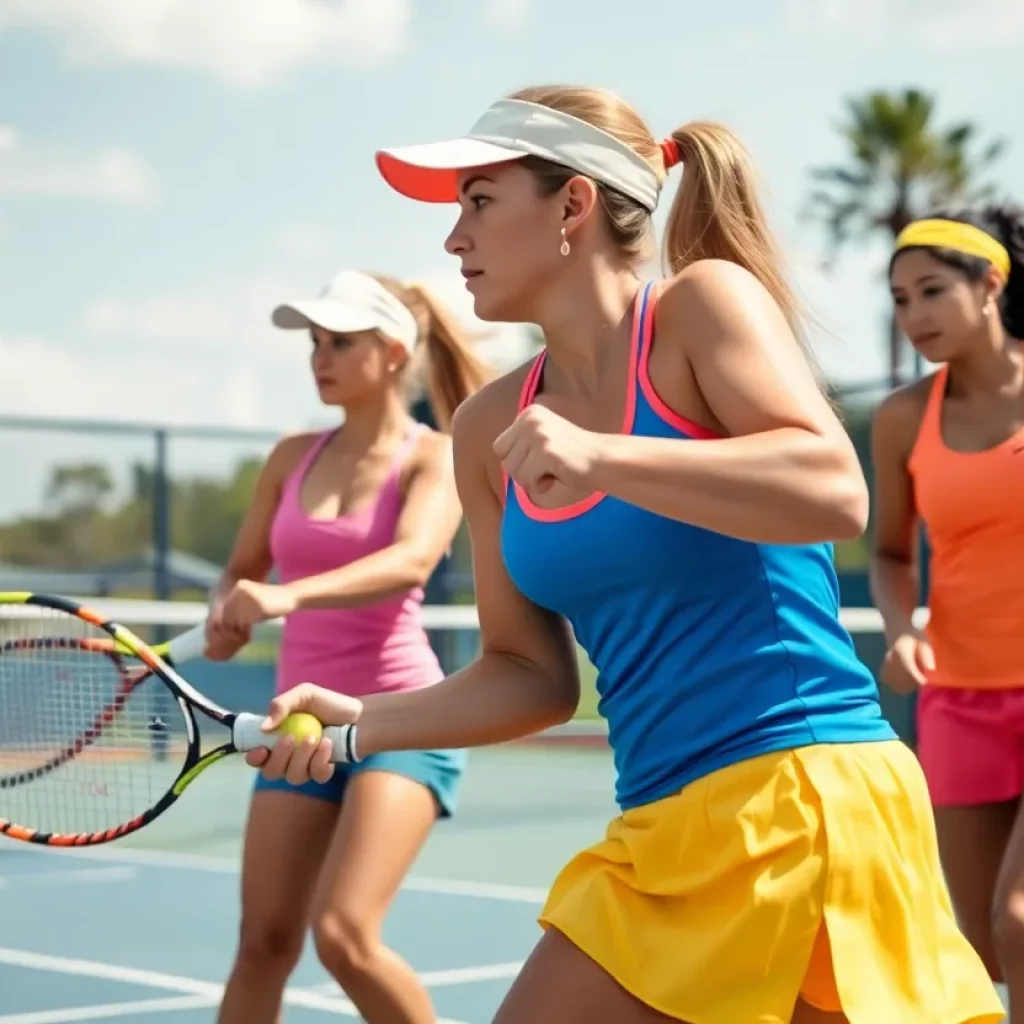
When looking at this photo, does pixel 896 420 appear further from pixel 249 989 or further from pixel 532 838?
pixel 532 838

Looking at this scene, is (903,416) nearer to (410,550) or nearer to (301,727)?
(410,550)

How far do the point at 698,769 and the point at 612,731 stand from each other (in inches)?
6.8

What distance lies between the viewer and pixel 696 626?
8.22 ft

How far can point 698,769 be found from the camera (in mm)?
2518

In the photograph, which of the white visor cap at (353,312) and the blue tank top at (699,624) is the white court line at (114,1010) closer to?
the white visor cap at (353,312)

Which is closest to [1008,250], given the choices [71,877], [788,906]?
[788,906]

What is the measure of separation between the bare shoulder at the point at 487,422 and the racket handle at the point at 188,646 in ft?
3.66

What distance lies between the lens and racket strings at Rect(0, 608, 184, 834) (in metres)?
3.49

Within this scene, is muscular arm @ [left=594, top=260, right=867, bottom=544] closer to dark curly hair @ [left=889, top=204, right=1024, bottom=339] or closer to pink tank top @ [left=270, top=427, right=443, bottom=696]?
dark curly hair @ [left=889, top=204, right=1024, bottom=339]

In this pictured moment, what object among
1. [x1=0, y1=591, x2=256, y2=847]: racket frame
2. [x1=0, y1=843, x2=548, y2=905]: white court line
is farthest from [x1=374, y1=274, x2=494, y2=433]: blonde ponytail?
[x1=0, y1=843, x2=548, y2=905]: white court line

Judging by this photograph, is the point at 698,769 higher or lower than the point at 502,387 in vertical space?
lower

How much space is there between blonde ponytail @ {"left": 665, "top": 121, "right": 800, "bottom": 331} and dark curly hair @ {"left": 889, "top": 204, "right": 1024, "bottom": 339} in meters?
1.53

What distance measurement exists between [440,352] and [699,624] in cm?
255

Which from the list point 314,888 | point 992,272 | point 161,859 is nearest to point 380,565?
point 314,888
